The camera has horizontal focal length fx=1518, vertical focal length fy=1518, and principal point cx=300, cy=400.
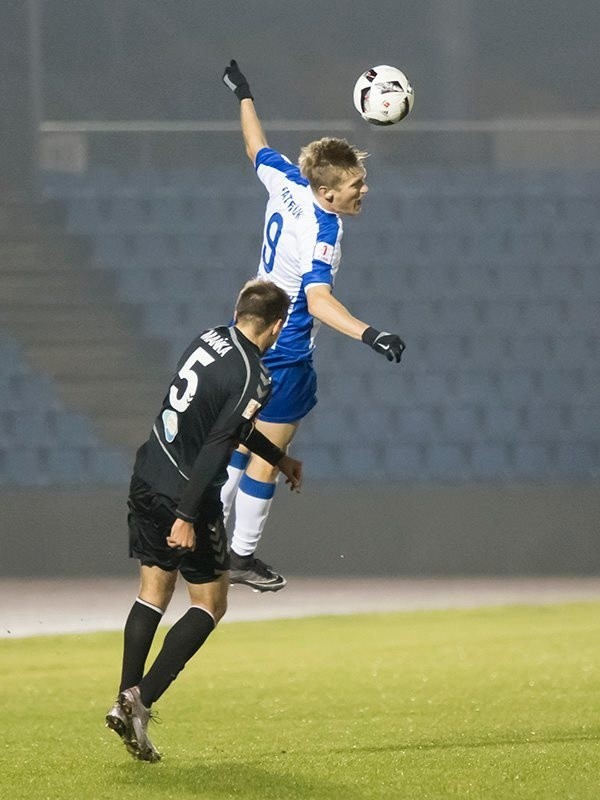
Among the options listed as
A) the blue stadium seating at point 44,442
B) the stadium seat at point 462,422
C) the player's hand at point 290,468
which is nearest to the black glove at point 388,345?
the player's hand at point 290,468

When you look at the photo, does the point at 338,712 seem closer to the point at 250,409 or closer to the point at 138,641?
the point at 138,641

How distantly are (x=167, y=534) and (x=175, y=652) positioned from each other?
298mm

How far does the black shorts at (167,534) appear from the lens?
360 centimetres

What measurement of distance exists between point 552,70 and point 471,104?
69 centimetres

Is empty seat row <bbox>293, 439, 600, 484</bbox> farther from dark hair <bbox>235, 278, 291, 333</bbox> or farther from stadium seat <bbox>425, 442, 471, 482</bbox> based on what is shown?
dark hair <bbox>235, 278, 291, 333</bbox>

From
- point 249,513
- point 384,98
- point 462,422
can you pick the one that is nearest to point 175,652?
point 249,513

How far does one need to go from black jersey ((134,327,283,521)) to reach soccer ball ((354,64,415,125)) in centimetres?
146

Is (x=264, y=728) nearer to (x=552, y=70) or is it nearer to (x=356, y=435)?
(x=356, y=435)

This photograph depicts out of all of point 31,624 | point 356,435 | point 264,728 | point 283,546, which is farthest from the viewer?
point 356,435

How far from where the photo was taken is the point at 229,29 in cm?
1132

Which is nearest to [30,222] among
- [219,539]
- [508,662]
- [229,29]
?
[229,29]

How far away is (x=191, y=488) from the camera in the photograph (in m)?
3.44

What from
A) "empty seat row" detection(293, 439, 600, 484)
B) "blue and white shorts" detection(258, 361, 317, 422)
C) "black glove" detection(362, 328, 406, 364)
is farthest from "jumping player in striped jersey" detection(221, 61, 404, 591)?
"empty seat row" detection(293, 439, 600, 484)

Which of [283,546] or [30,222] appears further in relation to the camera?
[30,222]
